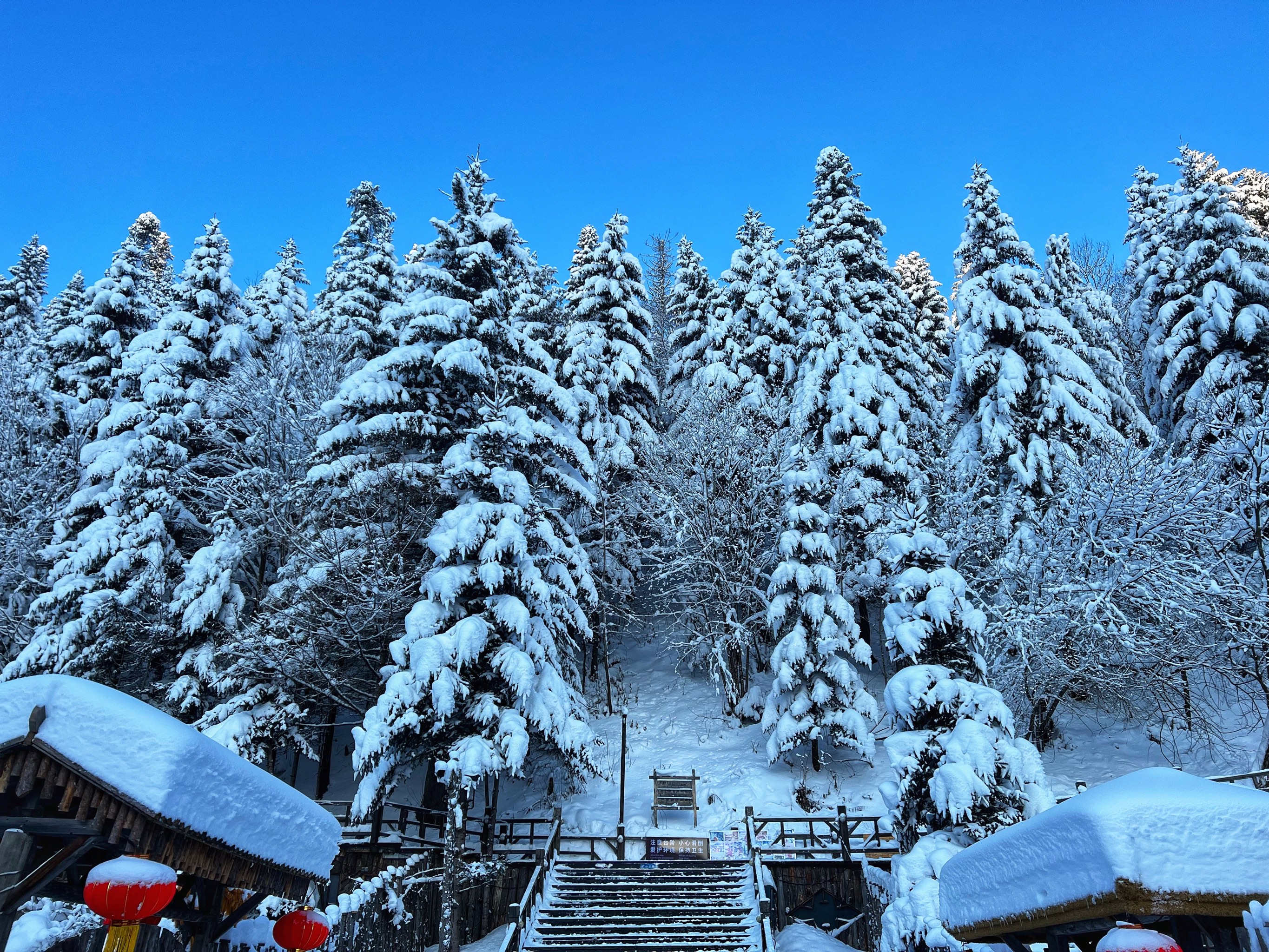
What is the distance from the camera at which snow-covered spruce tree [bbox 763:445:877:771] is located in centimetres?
1923

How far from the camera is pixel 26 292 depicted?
1372 inches

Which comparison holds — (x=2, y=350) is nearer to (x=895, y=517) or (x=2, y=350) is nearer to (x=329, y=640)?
(x=329, y=640)

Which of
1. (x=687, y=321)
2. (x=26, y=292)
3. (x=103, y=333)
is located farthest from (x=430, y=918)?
(x=26, y=292)

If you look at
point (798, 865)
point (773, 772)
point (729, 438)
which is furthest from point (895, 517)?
point (729, 438)

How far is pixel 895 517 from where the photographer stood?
1491cm

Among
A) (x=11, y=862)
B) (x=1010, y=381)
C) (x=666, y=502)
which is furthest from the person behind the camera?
(x=666, y=502)

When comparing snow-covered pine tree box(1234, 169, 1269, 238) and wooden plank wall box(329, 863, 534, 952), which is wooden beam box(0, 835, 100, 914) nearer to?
wooden plank wall box(329, 863, 534, 952)

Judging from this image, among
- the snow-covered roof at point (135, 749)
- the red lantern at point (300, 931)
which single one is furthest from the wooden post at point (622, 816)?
the snow-covered roof at point (135, 749)

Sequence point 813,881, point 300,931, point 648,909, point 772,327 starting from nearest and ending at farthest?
point 300,931, point 648,909, point 813,881, point 772,327

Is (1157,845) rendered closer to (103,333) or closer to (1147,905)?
(1147,905)

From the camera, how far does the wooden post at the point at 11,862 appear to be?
12.9ft

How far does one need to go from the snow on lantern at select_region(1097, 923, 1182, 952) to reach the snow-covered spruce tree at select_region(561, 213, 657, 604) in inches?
836

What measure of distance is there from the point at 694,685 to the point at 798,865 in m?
10.6

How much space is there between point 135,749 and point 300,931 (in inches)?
120
